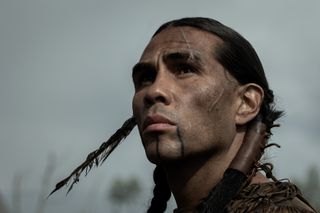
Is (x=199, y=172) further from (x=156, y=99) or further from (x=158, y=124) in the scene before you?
(x=156, y=99)

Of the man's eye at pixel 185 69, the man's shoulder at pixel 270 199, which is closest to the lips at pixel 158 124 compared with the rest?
the man's eye at pixel 185 69

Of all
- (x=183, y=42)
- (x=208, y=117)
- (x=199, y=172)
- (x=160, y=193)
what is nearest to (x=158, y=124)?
(x=208, y=117)

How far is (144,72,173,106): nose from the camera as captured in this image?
17.5 ft

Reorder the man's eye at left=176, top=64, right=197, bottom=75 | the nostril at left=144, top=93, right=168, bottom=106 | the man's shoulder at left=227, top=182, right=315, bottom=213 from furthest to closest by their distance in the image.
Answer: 1. the man's eye at left=176, top=64, right=197, bottom=75
2. the nostril at left=144, top=93, right=168, bottom=106
3. the man's shoulder at left=227, top=182, right=315, bottom=213

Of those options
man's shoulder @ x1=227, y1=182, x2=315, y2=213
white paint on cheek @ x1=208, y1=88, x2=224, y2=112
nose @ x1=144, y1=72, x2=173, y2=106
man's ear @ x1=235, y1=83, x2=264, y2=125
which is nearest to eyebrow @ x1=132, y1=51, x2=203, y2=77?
nose @ x1=144, y1=72, x2=173, y2=106

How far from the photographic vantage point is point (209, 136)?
17.5 ft

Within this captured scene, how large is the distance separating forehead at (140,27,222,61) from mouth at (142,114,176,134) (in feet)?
1.99

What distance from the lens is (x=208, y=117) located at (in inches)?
212

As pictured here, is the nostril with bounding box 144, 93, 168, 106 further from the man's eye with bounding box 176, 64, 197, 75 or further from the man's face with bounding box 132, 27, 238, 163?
the man's eye with bounding box 176, 64, 197, 75

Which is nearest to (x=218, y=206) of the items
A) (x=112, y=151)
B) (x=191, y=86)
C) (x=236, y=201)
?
(x=236, y=201)

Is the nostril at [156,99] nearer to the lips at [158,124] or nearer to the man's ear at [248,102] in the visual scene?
the lips at [158,124]

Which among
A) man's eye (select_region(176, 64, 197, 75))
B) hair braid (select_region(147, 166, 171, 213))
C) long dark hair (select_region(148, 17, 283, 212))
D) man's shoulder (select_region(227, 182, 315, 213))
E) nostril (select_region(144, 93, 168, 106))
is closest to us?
man's shoulder (select_region(227, 182, 315, 213))

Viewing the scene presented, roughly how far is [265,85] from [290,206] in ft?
4.07

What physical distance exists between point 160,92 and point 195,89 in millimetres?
266
